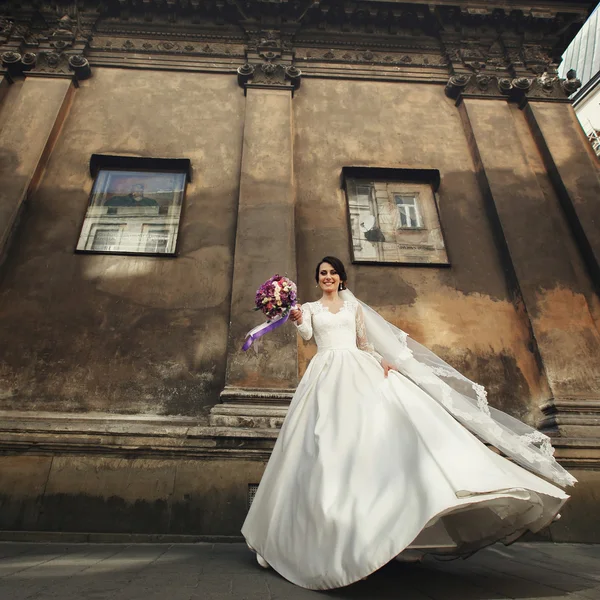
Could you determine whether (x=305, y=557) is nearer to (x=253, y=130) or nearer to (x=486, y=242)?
(x=486, y=242)

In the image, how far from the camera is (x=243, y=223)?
5.86 meters

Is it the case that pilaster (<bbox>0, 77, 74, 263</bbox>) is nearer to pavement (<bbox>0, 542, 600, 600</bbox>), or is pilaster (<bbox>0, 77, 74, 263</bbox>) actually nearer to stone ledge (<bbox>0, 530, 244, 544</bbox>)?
stone ledge (<bbox>0, 530, 244, 544</bbox>)

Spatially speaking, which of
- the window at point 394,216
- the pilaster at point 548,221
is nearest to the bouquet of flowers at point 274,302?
the window at point 394,216

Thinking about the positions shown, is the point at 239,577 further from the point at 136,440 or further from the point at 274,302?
the point at 136,440

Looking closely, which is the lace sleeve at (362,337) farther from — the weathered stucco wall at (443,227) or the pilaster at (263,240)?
the weathered stucco wall at (443,227)

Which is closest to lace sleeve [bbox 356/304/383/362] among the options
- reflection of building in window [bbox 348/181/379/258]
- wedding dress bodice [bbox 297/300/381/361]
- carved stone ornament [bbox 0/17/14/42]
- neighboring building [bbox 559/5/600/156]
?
wedding dress bodice [bbox 297/300/381/361]

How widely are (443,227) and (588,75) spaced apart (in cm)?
2170

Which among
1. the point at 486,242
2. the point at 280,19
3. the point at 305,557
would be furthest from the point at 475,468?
the point at 280,19

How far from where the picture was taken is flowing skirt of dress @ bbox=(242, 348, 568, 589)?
1.87m

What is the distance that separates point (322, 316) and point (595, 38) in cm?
2828

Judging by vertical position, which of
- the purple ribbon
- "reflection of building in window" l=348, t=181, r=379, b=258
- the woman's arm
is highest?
"reflection of building in window" l=348, t=181, r=379, b=258

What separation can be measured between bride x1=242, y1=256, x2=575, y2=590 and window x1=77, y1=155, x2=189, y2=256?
3.78 metres

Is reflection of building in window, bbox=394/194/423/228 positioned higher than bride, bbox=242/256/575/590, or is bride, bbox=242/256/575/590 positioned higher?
reflection of building in window, bbox=394/194/423/228

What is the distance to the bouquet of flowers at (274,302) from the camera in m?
2.78
